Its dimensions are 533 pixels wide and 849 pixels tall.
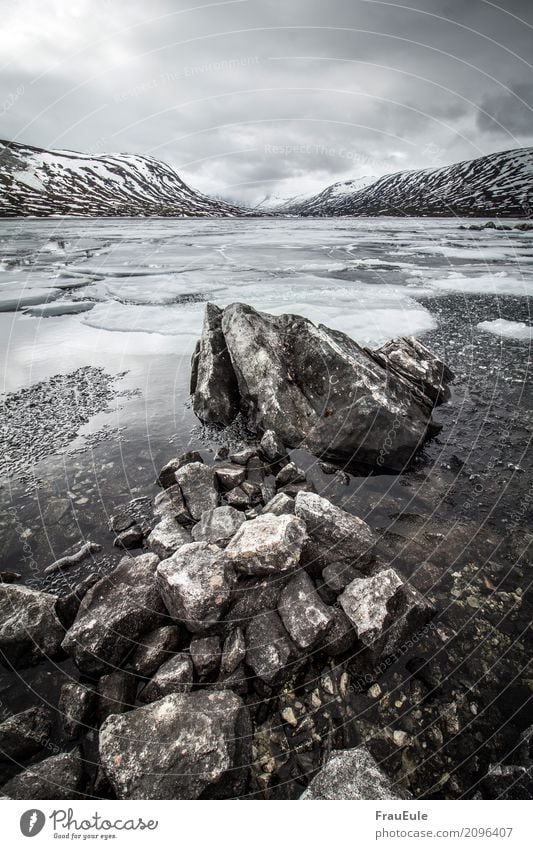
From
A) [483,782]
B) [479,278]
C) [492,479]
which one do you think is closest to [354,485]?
[492,479]

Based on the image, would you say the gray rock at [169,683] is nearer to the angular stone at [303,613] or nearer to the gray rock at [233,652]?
the gray rock at [233,652]

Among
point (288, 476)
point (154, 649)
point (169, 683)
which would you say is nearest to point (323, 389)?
point (288, 476)

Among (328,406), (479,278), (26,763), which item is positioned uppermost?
(479,278)

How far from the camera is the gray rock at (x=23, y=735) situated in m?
2.87

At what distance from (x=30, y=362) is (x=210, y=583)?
895 cm

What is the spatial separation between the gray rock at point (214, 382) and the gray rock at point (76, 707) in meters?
4.70

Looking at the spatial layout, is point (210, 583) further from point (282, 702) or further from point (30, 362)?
point (30, 362)

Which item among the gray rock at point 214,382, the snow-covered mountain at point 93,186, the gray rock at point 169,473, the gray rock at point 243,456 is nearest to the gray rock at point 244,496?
the gray rock at point 243,456

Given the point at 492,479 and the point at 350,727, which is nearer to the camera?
the point at 350,727

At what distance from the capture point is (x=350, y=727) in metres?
3.03

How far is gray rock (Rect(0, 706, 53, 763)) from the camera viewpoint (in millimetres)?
2865

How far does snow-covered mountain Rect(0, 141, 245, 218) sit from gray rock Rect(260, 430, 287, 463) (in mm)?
91659

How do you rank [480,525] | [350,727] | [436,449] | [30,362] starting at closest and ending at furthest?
[350,727]
[480,525]
[436,449]
[30,362]

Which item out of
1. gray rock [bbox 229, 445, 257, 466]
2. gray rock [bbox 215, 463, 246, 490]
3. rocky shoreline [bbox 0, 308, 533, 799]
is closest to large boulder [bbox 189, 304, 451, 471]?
gray rock [bbox 229, 445, 257, 466]
